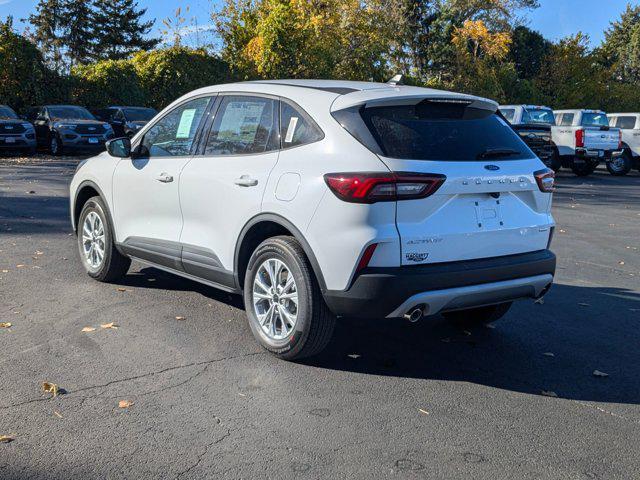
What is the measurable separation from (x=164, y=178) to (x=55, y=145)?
19470mm

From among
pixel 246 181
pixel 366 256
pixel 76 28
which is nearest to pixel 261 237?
pixel 246 181

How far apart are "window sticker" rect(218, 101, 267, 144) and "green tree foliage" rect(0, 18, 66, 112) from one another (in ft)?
80.0

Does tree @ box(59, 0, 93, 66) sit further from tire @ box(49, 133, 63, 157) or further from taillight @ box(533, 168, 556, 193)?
taillight @ box(533, 168, 556, 193)

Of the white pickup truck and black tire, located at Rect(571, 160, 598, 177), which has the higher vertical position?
the white pickup truck

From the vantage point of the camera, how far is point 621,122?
25.7 metres

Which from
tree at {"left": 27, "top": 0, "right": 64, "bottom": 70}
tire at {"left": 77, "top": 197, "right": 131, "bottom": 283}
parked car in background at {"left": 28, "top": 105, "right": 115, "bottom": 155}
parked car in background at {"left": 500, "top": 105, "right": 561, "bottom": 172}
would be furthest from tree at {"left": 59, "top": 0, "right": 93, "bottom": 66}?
tire at {"left": 77, "top": 197, "right": 131, "bottom": 283}

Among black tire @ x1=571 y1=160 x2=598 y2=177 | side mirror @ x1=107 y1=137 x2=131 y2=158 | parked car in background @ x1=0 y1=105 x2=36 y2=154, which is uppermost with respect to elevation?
side mirror @ x1=107 y1=137 x2=131 y2=158

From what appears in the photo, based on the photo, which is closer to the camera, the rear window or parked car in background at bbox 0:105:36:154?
the rear window

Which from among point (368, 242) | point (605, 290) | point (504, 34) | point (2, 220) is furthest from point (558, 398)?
point (504, 34)

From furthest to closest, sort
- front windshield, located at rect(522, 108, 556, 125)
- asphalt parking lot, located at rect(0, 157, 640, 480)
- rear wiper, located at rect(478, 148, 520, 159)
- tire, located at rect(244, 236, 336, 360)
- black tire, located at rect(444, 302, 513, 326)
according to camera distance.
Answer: front windshield, located at rect(522, 108, 556, 125), black tire, located at rect(444, 302, 513, 326), rear wiper, located at rect(478, 148, 520, 159), tire, located at rect(244, 236, 336, 360), asphalt parking lot, located at rect(0, 157, 640, 480)

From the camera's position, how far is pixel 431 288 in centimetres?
447

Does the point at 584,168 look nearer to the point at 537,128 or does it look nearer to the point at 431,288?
the point at 537,128

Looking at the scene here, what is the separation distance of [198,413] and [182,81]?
92.0ft

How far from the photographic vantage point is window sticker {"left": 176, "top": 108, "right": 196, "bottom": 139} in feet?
19.9
